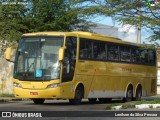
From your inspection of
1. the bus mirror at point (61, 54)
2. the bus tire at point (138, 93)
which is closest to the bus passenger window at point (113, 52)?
the bus tire at point (138, 93)

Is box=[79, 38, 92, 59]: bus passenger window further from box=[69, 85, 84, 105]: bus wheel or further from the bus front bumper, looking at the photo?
the bus front bumper

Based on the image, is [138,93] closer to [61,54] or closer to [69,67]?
[69,67]

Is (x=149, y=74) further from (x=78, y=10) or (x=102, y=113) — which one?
(x=102, y=113)

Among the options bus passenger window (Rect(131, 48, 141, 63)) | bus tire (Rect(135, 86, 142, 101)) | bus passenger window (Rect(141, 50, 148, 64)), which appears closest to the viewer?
bus passenger window (Rect(131, 48, 141, 63))

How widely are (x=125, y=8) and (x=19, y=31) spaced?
11427 mm

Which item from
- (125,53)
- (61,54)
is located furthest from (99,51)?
(61,54)

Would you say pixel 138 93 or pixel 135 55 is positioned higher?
pixel 135 55

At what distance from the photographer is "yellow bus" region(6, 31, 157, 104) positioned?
21.3 meters

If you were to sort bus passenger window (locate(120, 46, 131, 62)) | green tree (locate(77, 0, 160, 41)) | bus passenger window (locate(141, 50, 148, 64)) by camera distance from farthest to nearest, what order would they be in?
1. bus passenger window (locate(141, 50, 148, 64))
2. bus passenger window (locate(120, 46, 131, 62))
3. green tree (locate(77, 0, 160, 41))

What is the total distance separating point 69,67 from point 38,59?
1.50 metres

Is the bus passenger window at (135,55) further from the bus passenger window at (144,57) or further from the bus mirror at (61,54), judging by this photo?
the bus mirror at (61,54)

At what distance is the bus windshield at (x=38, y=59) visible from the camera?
21375 millimetres

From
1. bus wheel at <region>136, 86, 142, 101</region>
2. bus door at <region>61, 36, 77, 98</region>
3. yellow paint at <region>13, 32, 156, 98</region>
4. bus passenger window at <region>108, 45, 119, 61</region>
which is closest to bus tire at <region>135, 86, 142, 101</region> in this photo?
bus wheel at <region>136, 86, 142, 101</region>

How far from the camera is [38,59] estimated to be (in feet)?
71.0
